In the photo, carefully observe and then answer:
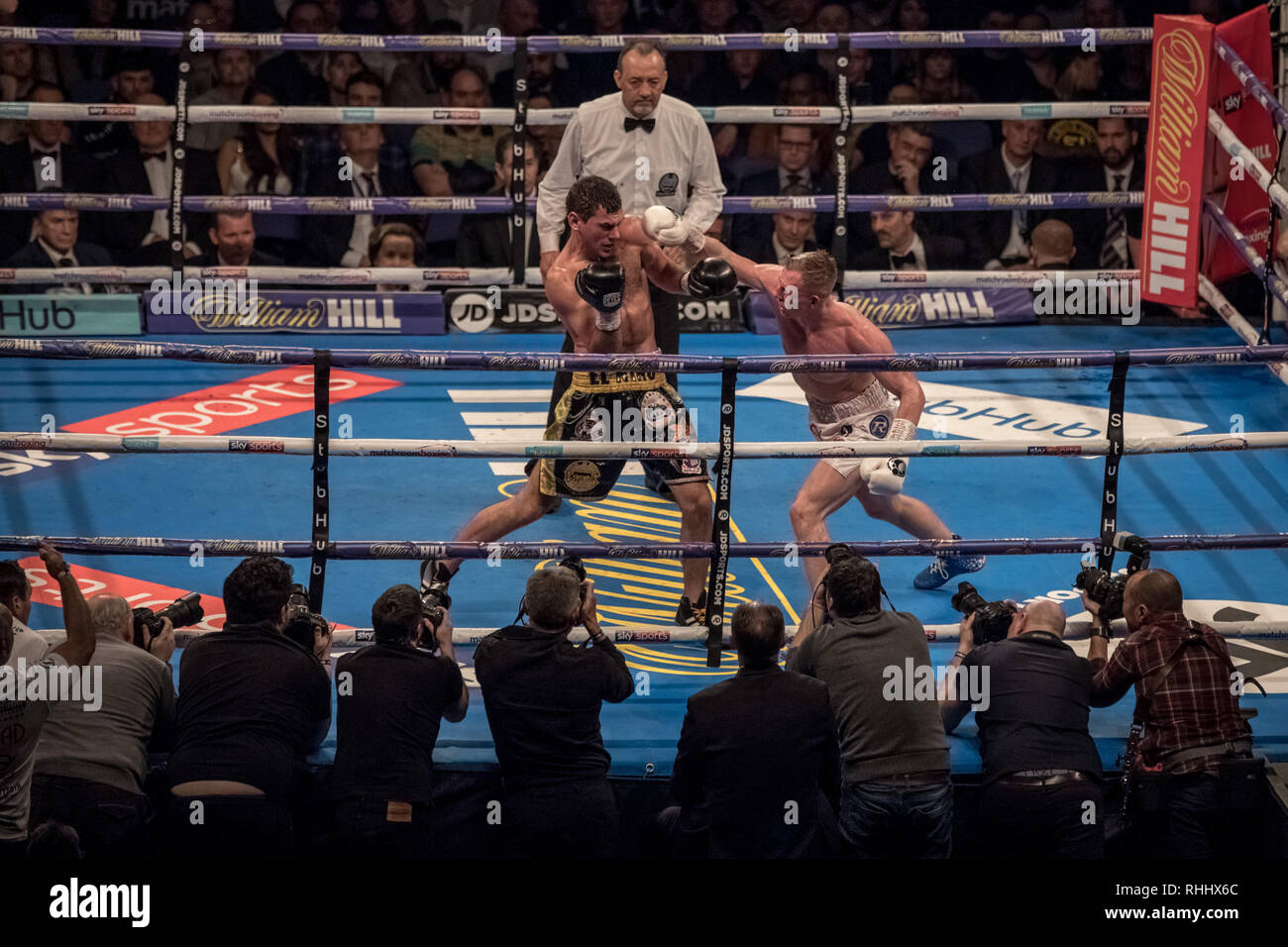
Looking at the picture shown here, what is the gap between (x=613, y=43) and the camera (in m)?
8.37

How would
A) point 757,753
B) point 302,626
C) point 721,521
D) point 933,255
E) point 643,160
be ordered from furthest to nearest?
1. point 933,255
2. point 643,160
3. point 721,521
4. point 302,626
5. point 757,753

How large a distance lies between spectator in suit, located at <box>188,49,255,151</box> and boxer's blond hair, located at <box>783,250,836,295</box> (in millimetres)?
4228

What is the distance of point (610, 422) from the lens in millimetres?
5988

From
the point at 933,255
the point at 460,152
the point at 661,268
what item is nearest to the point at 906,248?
the point at 933,255

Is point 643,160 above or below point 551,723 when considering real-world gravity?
above

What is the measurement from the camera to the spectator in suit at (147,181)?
29.3ft

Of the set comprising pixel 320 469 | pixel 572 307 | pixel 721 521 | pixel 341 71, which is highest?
pixel 341 71

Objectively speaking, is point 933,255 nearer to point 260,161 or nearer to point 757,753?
point 260,161

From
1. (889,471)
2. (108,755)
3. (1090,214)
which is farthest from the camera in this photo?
(1090,214)

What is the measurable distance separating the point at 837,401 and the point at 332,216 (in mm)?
3910

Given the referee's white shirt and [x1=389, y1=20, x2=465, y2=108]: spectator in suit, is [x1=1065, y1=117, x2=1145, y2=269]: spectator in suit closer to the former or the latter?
the referee's white shirt

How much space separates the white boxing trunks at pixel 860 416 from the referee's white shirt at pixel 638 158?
143cm

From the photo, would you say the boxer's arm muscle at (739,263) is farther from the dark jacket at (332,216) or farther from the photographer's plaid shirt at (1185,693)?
the dark jacket at (332,216)

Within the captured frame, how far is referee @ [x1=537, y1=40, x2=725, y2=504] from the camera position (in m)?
7.25
